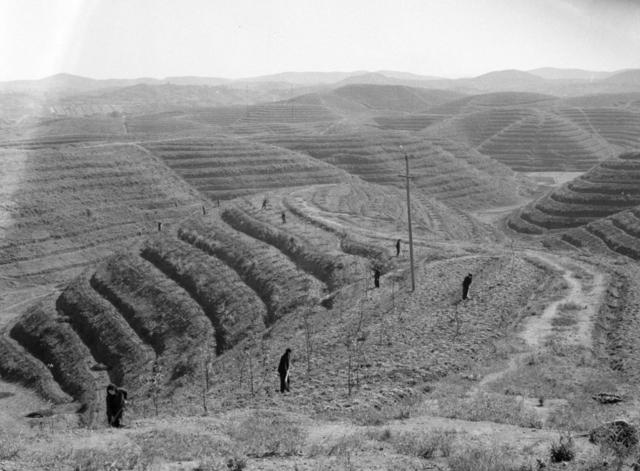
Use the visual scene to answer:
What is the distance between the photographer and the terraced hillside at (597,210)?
74.0 metres

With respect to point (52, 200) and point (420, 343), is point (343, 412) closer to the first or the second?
point (420, 343)

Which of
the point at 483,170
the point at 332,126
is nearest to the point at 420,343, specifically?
the point at 483,170

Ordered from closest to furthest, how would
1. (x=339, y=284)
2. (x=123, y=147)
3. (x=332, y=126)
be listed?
(x=339, y=284), (x=123, y=147), (x=332, y=126)

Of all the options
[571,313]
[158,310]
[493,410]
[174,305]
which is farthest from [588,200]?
[493,410]

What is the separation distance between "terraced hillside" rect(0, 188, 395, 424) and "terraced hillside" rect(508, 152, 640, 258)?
37.9m

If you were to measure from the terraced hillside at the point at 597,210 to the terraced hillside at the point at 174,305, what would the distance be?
37859mm

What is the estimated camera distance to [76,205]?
3322 inches

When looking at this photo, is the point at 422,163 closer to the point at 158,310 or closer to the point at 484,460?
the point at 158,310

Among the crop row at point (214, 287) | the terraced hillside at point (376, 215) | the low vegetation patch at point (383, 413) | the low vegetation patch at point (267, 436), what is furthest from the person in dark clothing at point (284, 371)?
the terraced hillside at point (376, 215)

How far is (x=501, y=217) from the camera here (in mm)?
98375

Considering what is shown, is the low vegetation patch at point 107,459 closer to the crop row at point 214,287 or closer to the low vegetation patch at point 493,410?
the low vegetation patch at point 493,410

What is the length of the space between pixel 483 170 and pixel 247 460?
124981 mm

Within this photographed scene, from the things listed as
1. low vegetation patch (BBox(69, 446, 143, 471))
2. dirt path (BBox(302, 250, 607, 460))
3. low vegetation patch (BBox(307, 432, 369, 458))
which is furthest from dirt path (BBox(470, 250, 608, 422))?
low vegetation patch (BBox(69, 446, 143, 471))

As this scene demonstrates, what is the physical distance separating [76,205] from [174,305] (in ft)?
151
